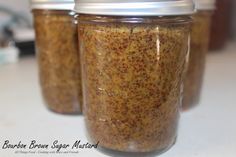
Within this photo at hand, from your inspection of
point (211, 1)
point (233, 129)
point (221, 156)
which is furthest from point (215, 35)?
point (221, 156)

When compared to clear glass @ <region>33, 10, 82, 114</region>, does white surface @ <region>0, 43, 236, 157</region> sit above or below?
below

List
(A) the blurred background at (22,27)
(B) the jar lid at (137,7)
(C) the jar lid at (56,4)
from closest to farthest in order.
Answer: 1. (B) the jar lid at (137,7)
2. (C) the jar lid at (56,4)
3. (A) the blurred background at (22,27)

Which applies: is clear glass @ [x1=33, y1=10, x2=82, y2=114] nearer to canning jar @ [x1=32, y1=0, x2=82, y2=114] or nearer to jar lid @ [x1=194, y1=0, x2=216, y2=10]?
canning jar @ [x1=32, y1=0, x2=82, y2=114]

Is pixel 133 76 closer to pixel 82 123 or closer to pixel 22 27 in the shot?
pixel 82 123

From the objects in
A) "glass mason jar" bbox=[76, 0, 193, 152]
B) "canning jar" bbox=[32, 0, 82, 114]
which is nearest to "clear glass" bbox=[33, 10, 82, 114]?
"canning jar" bbox=[32, 0, 82, 114]

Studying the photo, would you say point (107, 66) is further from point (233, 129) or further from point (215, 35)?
point (215, 35)

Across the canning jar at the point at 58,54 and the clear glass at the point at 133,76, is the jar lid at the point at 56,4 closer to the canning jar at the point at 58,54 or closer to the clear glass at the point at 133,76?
the canning jar at the point at 58,54

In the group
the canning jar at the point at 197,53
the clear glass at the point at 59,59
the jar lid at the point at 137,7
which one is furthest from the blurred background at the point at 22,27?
the jar lid at the point at 137,7
